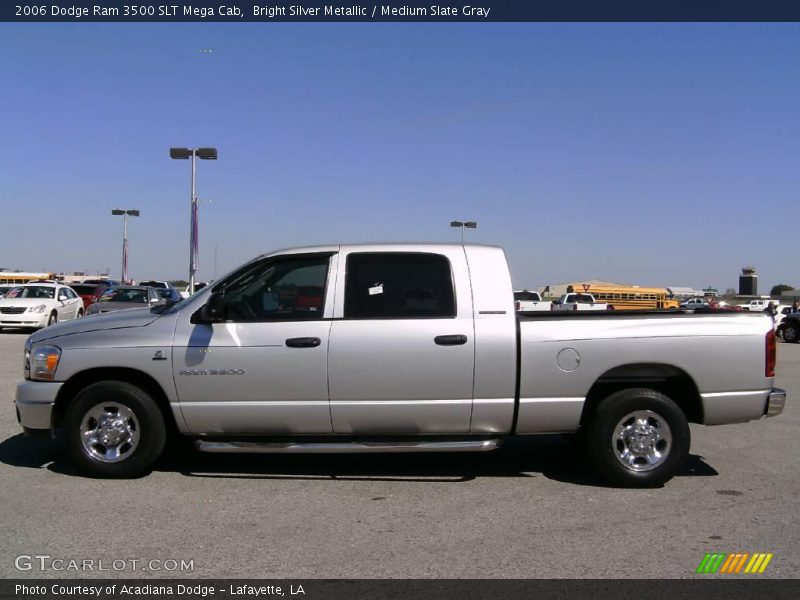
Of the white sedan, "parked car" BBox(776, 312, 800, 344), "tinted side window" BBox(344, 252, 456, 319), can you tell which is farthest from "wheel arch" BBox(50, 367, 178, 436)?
"parked car" BBox(776, 312, 800, 344)

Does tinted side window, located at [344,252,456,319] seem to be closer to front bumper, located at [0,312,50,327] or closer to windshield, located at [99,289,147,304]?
windshield, located at [99,289,147,304]

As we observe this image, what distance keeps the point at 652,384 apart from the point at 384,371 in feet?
7.56

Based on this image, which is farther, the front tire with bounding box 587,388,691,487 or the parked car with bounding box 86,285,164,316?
the parked car with bounding box 86,285,164,316

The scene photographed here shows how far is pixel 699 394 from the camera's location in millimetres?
5891

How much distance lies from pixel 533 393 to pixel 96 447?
3.54 metres

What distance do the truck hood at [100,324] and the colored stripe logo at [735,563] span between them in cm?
436

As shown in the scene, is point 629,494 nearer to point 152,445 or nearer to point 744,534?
point 744,534

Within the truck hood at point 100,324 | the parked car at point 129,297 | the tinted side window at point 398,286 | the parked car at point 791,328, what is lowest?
the parked car at point 791,328

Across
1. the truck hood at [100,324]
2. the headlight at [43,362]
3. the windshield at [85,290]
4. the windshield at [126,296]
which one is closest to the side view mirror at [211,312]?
the truck hood at [100,324]

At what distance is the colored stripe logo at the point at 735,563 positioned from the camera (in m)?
4.25
